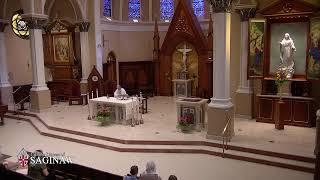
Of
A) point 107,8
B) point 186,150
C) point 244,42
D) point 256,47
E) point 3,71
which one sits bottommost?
point 186,150

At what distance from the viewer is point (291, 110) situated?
10.6 meters

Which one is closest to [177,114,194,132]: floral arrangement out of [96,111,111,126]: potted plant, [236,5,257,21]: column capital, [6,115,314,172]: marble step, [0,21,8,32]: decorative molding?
[6,115,314,172]: marble step

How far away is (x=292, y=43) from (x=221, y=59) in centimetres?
296

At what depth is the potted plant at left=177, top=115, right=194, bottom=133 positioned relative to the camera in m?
9.91

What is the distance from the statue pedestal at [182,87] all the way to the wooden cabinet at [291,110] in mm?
5062

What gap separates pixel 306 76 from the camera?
399 inches

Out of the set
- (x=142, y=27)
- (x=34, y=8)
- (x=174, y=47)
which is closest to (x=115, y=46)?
(x=142, y=27)

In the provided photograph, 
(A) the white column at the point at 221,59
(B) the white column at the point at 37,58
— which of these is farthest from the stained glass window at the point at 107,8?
(A) the white column at the point at 221,59

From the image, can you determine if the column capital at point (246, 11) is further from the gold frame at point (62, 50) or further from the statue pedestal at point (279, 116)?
the gold frame at point (62, 50)

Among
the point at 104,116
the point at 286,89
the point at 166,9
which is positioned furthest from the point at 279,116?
the point at 166,9

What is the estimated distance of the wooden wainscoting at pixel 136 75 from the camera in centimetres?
1772

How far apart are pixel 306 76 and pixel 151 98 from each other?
322 inches

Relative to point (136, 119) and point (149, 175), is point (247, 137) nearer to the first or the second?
point (136, 119)

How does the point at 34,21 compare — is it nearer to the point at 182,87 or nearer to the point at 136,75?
the point at 136,75
